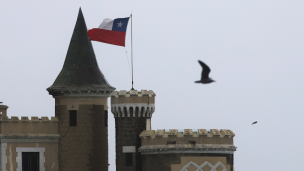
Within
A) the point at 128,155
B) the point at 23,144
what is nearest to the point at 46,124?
the point at 23,144

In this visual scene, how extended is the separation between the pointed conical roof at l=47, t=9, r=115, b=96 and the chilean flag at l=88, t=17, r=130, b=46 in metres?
1.56

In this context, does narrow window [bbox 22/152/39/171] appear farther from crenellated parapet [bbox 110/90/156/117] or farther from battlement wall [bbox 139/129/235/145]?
battlement wall [bbox 139/129/235/145]

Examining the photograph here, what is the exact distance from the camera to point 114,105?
5628 cm

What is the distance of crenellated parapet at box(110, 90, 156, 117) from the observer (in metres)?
55.9

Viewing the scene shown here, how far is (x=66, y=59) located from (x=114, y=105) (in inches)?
236

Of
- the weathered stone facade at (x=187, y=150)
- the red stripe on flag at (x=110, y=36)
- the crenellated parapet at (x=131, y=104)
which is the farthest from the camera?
the red stripe on flag at (x=110, y=36)

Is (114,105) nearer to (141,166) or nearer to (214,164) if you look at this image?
(141,166)

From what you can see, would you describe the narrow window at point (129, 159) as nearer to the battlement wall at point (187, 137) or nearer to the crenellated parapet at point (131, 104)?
the battlement wall at point (187, 137)

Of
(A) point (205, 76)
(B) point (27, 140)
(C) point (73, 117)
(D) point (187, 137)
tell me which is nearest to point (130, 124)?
(D) point (187, 137)

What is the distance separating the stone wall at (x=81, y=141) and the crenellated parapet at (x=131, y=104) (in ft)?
8.88

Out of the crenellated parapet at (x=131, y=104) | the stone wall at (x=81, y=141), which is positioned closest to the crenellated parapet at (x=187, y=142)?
the crenellated parapet at (x=131, y=104)

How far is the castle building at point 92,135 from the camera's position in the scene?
178 ft

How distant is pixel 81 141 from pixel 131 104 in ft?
16.6

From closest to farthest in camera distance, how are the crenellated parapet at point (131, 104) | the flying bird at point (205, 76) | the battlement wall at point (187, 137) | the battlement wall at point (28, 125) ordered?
the flying bird at point (205, 76) < the battlement wall at point (187, 137) < the crenellated parapet at point (131, 104) < the battlement wall at point (28, 125)
